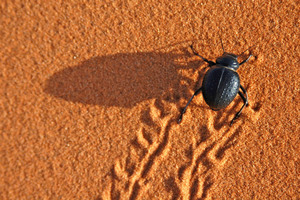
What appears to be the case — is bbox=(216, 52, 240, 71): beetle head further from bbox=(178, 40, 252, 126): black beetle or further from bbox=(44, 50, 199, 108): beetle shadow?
bbox=(44, 50, 199, 108): beetle shadow

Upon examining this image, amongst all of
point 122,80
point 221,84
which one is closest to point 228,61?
point 221,84

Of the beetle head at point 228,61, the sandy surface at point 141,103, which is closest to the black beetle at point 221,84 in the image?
the beetle head at point 228,61

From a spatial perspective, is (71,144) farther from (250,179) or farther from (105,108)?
(250,179)

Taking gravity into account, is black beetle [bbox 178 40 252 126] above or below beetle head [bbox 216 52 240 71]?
below

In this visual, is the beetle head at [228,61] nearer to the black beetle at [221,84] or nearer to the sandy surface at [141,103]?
the black beetle at [221,84]

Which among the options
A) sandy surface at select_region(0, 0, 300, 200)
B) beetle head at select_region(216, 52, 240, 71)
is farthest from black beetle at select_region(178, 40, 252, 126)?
sandy surface at select_region(0, 0, 300, 200)

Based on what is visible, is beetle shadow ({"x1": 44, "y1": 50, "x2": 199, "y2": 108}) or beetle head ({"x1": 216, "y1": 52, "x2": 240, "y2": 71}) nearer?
beetle head ({"x1": 216, "y1": 52, "x2": 240, "y2": 71})
